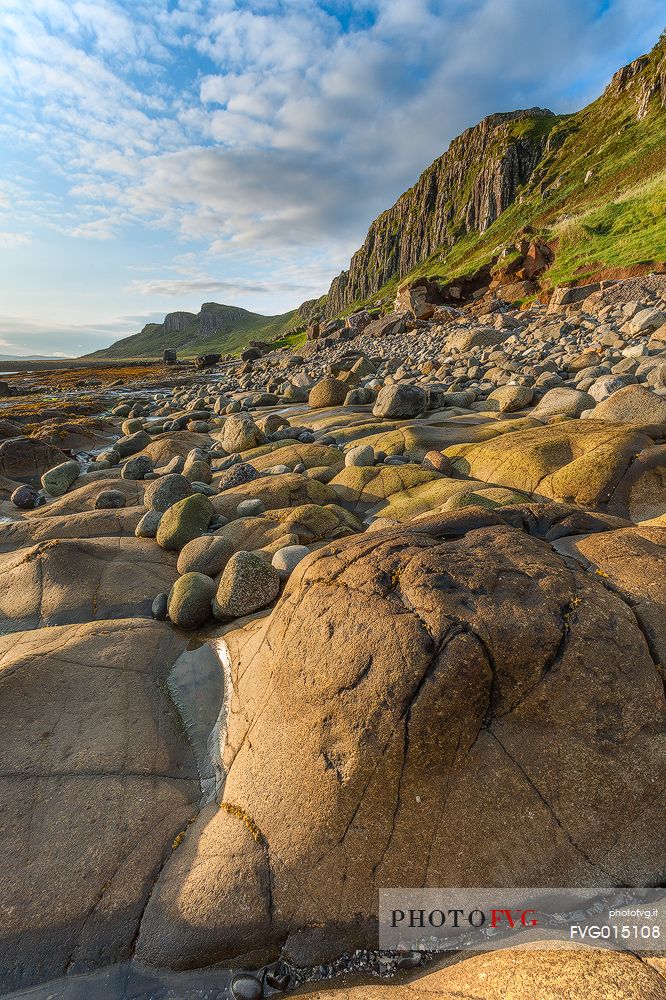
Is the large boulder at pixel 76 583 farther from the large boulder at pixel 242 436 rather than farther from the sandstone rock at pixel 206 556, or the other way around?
the large boulder at pixel 242 436

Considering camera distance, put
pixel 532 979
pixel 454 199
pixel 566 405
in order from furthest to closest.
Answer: pixel 454 199 < pixel 566 405 < pixel 532 979

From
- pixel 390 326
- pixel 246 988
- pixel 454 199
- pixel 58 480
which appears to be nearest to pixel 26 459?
pixel 58 480

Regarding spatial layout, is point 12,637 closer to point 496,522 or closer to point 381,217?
point 496,522

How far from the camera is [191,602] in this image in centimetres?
541

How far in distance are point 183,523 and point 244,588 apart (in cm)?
241

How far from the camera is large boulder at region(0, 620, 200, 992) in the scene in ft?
8.84

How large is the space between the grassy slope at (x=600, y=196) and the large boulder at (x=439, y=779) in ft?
98.0

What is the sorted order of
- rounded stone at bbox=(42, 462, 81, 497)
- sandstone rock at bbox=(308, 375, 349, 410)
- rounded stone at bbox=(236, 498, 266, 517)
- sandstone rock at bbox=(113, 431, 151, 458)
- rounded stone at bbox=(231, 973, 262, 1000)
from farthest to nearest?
1. sandstone rock at bbox=(308, 375, 349, 410)
2. sandstone rock at bbox=(113, 431, 151, 458)
3. rounded stone at bbox=(42, 462, 81, 497)
4. rounded stone at bbox=(236, 498, 266, 517)
5. rounded stone at bbox=(231, 973, 262, 1000)

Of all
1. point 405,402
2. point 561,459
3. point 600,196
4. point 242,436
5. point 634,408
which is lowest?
point 242,436

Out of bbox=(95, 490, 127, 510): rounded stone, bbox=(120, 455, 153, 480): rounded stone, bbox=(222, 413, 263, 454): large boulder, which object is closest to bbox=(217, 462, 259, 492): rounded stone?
bbox=(95, 490, 127, 510): rounded stone

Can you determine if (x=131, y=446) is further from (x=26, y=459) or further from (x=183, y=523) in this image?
(x=183, y=523)

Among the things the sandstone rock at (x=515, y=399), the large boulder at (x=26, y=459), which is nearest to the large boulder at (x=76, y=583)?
the large boulder at (x=26, y=459)

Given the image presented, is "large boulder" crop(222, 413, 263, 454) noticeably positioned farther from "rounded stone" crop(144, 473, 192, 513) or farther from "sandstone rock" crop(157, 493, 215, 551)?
"sandstone rock" crop(157, 493, 215, 551)

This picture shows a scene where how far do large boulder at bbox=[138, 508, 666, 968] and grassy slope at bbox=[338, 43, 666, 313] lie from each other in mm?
29883
